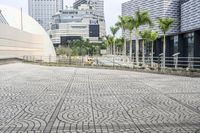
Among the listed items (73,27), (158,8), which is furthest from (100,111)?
(73,27)

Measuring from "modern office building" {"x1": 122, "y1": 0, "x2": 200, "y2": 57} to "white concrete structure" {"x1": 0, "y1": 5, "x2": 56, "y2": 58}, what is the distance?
17.7 meters

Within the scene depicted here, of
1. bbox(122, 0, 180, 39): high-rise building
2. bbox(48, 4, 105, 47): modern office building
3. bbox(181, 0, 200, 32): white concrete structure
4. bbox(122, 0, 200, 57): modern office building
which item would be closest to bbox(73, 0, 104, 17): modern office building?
bbox(48, 4, 105, 47): modern office building

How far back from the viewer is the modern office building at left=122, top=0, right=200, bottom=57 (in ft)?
111

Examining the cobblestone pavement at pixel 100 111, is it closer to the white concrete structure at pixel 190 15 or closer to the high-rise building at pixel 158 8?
the white concrete structure at pixel 190 15

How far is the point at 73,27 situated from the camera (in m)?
130

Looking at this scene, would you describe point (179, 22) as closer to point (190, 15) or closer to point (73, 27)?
point (190, 15)

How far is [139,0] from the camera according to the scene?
249 feet

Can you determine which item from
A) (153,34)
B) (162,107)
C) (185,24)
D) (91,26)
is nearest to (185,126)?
(162,107)

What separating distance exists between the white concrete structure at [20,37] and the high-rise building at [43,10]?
305ft

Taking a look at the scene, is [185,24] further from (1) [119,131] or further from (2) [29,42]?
(1) [119,131]

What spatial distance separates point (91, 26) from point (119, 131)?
5126 inches

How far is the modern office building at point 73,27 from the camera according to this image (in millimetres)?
128250

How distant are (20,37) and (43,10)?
4745 inches

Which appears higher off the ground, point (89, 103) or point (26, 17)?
point (26, 17)
